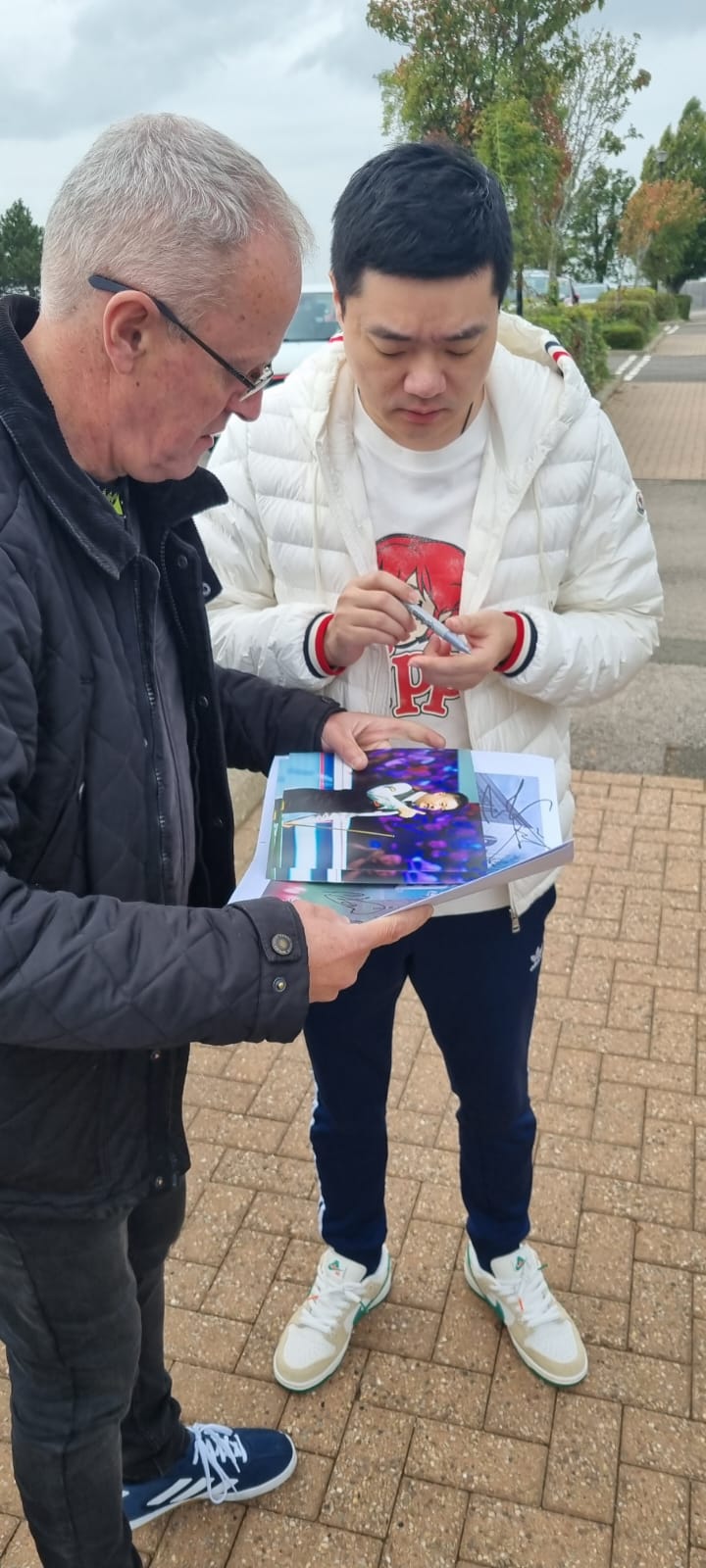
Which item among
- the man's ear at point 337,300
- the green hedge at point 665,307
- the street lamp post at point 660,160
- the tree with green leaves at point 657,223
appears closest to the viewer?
the man's ear at point 337,300

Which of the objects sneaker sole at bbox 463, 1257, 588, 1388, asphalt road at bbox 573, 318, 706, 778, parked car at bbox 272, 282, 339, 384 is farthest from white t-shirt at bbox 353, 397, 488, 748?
parked car at bbox 272, 282, 339, 384

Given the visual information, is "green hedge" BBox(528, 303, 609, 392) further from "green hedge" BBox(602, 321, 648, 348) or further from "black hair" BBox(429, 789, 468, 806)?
"black hair" BBox(429, 789, 468, 806)

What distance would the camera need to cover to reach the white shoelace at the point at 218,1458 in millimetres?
2104

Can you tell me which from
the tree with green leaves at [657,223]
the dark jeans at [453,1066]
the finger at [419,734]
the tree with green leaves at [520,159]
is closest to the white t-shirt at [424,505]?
the finger at [419,734]

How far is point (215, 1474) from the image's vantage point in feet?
6.90

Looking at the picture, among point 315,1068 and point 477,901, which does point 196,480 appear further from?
point 315,1068

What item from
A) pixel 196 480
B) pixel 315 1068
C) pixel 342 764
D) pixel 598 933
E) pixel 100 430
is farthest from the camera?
pixel 598 933

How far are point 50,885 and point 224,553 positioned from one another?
0.92 metres

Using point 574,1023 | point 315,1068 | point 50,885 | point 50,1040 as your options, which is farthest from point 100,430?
point 574,1023

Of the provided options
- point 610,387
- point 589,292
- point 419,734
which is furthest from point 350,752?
point 589,292

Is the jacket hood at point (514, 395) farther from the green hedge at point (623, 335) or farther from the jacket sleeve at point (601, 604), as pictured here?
the green hedge at point (623, 335)

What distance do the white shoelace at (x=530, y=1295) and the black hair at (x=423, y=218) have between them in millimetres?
1934

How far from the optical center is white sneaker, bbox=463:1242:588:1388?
233 cm

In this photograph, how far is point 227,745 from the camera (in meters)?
2.03
